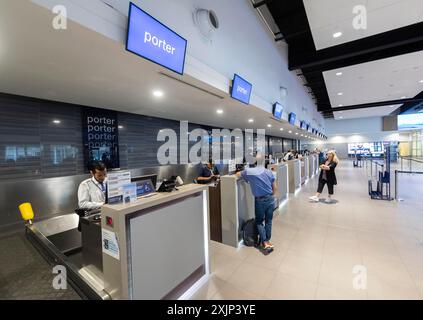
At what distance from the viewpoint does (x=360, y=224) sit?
389 centimetres

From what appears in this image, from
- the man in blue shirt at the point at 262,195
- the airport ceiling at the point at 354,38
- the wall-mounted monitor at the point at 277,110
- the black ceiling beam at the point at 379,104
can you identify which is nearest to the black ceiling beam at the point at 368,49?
the airport ceiling at the point at 354,38

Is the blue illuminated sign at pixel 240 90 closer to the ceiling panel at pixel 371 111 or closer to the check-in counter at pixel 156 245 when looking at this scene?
the check-in counter at pixel 156 245

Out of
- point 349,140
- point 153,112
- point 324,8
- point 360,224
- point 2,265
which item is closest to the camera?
point 2,265

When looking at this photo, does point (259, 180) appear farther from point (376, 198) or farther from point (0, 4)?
point (376, 198)

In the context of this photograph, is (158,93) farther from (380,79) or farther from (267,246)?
(380,79)

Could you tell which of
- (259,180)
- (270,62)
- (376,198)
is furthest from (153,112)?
(376,198)

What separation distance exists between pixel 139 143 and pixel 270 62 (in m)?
4.69

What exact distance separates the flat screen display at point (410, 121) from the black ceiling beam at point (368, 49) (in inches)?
635

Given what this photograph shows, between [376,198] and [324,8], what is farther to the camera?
[376,198]

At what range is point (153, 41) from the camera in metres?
2.04

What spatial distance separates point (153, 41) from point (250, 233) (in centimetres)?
309

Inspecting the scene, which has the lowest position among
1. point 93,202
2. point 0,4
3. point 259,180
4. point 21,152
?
point 93,202
